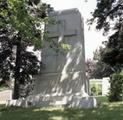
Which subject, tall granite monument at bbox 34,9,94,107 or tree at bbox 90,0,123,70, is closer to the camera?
tall granite monument at bbox 34,9,94,107

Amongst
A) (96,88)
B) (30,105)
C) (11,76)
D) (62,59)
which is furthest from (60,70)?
(96,88)

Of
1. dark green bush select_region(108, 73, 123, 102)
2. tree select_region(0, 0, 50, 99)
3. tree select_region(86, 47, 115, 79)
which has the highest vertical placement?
tree select_region(86, 47, 115, 79)

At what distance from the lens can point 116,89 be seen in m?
18.1

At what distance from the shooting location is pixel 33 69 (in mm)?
16062

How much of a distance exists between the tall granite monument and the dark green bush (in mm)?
4283

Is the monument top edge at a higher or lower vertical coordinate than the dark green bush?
higher

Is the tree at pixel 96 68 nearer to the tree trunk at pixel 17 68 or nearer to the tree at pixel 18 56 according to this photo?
the tree at pixel 18 56

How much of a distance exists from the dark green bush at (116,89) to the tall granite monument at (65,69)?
14.1 ft

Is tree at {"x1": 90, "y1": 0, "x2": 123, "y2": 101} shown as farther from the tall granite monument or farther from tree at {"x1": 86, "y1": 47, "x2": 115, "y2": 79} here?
tree at {"x1": 86, "y1": 47, "x2": 115, "y2": 79}

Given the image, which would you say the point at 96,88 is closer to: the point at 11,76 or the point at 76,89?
the point at 11,76

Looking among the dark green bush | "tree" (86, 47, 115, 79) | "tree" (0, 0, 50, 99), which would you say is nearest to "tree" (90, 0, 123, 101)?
the dark green bush

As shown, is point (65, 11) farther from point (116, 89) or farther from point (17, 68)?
point (116, 89)

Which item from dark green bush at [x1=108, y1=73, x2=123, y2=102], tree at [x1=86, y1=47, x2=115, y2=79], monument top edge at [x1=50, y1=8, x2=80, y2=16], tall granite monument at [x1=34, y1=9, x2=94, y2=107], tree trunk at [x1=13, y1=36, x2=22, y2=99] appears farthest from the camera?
tree at [x1=86, y1=47, x2=115, y2=79]

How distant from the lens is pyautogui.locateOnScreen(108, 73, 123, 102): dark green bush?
17.6m
